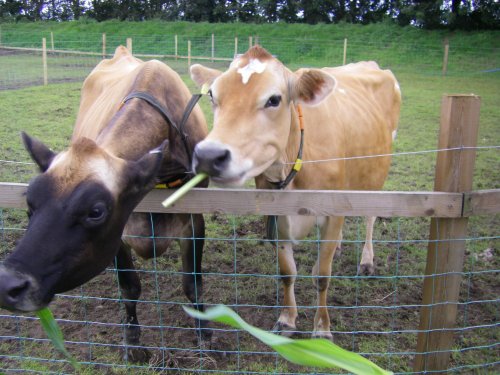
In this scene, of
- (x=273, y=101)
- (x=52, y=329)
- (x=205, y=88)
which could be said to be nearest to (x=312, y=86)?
(x=273, y=101)

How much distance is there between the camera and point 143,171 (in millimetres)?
2195

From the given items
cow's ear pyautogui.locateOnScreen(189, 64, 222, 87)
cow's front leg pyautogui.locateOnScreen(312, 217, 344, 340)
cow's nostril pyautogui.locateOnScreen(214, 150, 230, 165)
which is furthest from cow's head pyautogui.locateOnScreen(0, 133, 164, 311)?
cow's front leg pyautogui.locateOnScreen(312, 217, 344, 340)

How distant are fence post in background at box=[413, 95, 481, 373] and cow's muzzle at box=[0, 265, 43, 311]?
76.9 inches

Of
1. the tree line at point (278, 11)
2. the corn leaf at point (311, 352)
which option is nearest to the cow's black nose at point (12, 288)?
the corn leaf at point (311, 352)

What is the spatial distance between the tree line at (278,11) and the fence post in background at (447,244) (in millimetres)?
28062

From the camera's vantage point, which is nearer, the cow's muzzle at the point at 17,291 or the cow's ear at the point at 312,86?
the cow's muzzle at the point at 17,291

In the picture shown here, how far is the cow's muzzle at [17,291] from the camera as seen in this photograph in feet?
5.69

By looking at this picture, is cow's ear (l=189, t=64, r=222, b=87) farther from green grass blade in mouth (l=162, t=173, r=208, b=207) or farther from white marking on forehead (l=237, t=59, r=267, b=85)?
green grass blade in mouth (l=162, t=173, r=208, b=207)

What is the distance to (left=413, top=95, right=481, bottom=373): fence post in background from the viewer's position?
7.77 ft

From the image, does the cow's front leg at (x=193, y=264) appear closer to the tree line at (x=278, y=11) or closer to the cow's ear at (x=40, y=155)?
the cow's ear at (x=40, y=155)

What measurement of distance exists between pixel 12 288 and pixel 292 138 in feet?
6.01

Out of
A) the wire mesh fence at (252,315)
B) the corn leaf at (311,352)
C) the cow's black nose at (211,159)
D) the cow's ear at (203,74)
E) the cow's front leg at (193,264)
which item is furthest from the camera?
the cow's front leg at (193,264)

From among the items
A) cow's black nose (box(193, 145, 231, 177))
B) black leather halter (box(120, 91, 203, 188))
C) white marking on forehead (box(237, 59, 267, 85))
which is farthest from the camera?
black leather halter (box(120, 91, 203, 188))

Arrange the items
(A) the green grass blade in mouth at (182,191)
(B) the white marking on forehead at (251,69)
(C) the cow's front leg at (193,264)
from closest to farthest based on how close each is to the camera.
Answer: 1. (A) the green grass blade in mouth at (182,191)
2. (B) the white marking on forehead at (251,69)
3. (C) the cow's front leg at (193,264)
